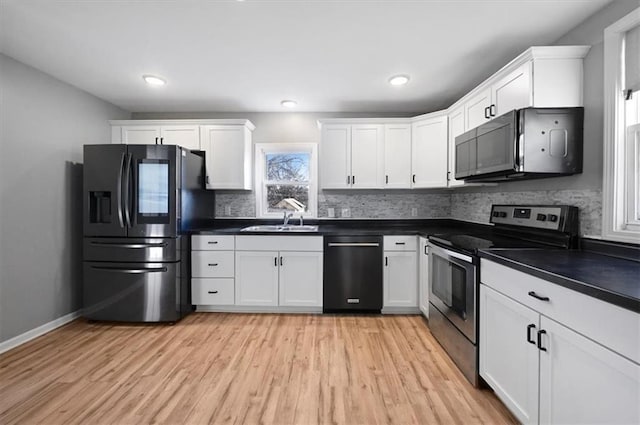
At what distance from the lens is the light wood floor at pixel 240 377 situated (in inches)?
65.6

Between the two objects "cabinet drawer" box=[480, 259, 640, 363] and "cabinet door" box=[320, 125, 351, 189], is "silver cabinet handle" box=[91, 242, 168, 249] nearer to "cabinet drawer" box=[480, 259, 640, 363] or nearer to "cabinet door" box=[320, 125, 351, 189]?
"cabinet door" box=[320, 125, 351, 189]

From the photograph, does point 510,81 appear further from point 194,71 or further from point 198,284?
point 198,284

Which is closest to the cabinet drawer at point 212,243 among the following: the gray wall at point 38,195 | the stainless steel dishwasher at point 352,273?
the stainless steel dishwasher at point 352,273

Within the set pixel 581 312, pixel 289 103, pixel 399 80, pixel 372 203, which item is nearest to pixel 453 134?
pixel 399 80

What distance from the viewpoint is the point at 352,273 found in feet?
10.2

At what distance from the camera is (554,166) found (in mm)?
1854

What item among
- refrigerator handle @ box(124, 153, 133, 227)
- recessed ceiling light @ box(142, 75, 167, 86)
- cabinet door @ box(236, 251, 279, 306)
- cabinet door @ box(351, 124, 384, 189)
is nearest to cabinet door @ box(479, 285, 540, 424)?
cabinet door @ box(351, 124, 384, 189)

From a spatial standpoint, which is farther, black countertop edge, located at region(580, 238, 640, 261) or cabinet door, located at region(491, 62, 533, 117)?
cabinet door, located at region(491, 62, 533, 117)

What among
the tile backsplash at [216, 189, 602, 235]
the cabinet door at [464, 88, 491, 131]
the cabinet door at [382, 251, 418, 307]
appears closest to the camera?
the cabinet door at [464, 88, 491, 131]

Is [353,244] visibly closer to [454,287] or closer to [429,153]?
[454,287]

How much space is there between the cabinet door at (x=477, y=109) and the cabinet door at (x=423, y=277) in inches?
46.6

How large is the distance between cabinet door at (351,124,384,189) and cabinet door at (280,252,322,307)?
3.55 ft

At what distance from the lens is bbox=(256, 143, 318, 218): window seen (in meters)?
3.78

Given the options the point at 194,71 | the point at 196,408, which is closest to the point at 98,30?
the point at 194,71
